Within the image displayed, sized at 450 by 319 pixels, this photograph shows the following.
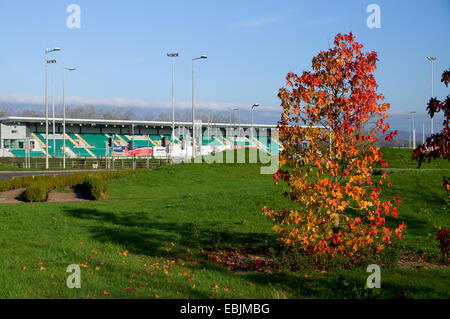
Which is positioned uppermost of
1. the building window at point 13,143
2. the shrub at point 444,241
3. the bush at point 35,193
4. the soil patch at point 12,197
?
the building window at point 13,143

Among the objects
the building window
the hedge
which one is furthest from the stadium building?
the hedge

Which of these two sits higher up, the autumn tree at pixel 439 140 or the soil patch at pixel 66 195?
the autumn tree at pixel 439 140

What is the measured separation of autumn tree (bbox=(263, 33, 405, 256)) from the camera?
881 cm

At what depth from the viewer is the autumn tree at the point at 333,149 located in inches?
347

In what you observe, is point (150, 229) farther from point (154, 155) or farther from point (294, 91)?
point (154, 155)

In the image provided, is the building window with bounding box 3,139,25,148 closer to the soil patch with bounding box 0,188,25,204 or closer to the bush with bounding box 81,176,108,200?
the soil patch with bounding box 0,188,25,204

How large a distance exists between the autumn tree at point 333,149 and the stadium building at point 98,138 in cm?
5181

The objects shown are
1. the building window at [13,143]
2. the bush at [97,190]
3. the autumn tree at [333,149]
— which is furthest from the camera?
the building window at [13,143]

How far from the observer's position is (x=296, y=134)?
31.0 feet

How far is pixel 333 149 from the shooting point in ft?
29.3

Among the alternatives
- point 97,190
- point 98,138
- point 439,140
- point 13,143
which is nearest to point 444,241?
point 439,140

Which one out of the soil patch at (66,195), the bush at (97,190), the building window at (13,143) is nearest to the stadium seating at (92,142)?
the building window at (13,143)

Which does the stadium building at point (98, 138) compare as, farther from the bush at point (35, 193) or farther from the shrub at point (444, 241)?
the shrub at point (444, 241)
